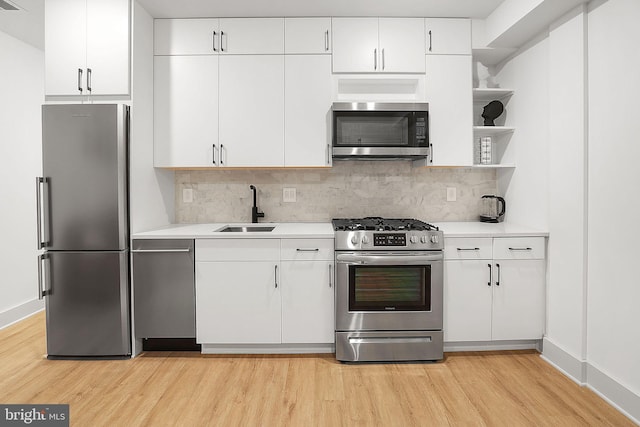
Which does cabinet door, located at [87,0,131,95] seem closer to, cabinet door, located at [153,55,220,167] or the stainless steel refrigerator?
the stainless steel refrigerator

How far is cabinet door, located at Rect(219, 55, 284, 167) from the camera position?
301 centimetres

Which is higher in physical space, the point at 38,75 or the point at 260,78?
the point at 38,75

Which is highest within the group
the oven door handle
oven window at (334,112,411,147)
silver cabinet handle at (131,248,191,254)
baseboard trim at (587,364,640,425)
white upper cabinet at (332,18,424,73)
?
white upper cabinet at (332,18,424,73)

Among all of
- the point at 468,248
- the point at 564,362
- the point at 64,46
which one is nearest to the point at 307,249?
the point at 468,248

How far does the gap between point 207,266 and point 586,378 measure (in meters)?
2.53

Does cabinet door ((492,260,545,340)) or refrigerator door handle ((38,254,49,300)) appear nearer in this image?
refrigerator door handle ((38,254,49,300))

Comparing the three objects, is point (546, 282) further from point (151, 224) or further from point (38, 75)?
point (38, 75)

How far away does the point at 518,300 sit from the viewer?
2770 mm

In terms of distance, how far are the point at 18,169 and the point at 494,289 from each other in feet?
13.9

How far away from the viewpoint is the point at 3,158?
11.2 ft

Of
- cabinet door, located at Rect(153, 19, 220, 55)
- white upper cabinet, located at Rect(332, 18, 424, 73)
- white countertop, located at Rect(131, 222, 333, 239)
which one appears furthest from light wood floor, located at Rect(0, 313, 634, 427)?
cabinet door, located at Rect(153, 19, 220, 55)

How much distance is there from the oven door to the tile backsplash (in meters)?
0.82

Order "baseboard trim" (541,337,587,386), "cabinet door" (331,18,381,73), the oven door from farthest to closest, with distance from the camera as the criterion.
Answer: "cabinet door" (331,18,381,73) → the oven door → "baseboard trim" (541,337,587,386)

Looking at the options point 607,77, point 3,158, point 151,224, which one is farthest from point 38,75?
point 607,77
